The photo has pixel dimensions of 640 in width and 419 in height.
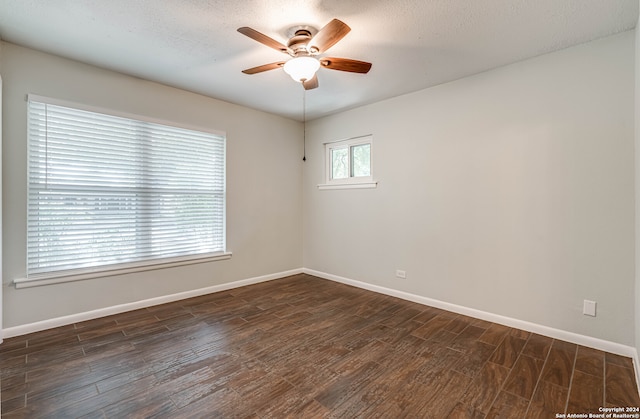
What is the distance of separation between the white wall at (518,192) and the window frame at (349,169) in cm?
13

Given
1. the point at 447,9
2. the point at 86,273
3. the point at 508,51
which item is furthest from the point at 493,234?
the point at 86,273

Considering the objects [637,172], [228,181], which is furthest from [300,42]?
[637,172]

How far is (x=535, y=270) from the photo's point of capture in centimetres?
260

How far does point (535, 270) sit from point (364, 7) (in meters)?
2.65

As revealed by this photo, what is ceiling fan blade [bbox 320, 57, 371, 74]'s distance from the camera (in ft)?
7.15

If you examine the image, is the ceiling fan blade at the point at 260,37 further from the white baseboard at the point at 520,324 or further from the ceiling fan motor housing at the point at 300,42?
the white baseboard at the point at 520,324

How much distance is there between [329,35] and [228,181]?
254cm

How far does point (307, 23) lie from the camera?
213 centimetres

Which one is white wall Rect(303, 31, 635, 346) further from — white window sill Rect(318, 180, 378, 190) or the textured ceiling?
the textured ceiling

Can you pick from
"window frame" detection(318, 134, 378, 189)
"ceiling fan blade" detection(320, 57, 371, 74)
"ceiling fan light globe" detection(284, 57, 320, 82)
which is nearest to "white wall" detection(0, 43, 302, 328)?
"window frame" detection(318, 134, 378, 189)

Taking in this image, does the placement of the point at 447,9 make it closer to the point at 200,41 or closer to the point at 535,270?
the point at 200,41

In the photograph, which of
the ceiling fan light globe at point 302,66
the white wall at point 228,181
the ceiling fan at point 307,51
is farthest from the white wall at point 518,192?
the ceiling fan light globe at point 302,66

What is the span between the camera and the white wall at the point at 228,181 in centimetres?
247

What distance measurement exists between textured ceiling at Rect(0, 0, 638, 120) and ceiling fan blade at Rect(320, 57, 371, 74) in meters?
0.26
